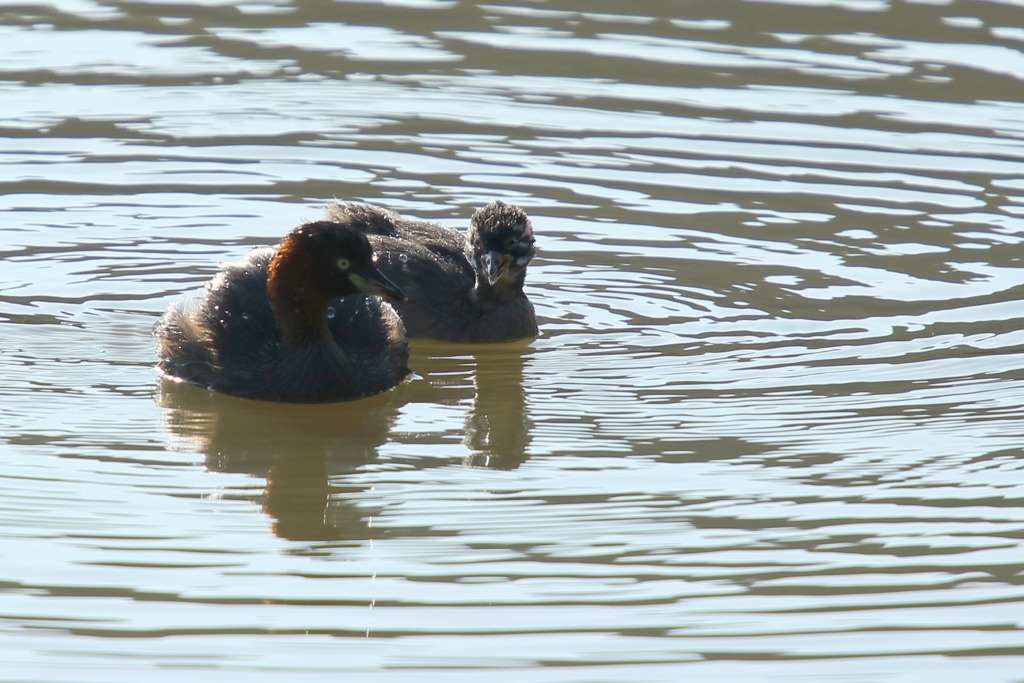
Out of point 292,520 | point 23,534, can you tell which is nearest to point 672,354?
point 292,520

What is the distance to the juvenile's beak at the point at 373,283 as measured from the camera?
9422 millimetres

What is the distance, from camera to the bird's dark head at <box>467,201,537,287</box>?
1047 cm

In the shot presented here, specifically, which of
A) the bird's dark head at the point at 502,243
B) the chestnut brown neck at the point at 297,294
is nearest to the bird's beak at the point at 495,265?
the bird's dark head at the point at 502,243

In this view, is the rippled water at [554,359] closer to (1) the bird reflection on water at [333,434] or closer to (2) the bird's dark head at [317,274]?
(1) the bird reflection on water at [333,434]

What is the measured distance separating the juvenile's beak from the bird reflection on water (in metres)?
0.58

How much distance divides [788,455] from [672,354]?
188 cm

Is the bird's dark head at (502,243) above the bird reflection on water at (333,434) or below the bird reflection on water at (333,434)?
above

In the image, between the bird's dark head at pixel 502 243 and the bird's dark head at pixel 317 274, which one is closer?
the bird's dark head at pixel 317 274

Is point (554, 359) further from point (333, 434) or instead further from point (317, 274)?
point (333, 434)

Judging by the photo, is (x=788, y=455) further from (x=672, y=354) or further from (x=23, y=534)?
(x=23, y=534)

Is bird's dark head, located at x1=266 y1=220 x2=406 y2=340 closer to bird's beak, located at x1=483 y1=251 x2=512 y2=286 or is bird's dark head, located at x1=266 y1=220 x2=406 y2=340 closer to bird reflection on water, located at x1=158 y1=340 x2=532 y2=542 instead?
bird reflection on water, located at x1=158 y1=340 x2=532 y2=542

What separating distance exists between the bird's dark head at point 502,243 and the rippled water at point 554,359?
0.44m

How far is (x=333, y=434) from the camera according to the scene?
888cm

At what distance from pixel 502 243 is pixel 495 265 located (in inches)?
6.2
